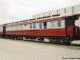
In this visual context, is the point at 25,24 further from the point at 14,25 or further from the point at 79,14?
the point at 79,14

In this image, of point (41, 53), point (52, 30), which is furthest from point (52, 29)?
point (41, 53)

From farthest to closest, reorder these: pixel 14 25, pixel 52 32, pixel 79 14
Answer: pixel 14 25
pixel 52 32
pixel 79 14

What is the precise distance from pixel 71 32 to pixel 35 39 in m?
10.5

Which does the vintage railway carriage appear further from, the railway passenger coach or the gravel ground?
the gravel ground

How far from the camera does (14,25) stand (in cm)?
4606

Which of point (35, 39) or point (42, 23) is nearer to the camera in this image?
point (42, 23)

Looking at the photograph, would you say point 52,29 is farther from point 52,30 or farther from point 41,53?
point 41,53

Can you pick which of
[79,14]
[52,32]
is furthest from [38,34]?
[79,14]

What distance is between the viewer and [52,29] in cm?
3041

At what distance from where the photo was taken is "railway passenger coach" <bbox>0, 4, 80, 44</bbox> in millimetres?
27484

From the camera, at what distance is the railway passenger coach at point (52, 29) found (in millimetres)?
27484

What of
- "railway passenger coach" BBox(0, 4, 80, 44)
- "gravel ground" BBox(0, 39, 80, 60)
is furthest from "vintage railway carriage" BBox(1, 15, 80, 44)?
"gravel ground" BBox(0, 39, 80, 60)

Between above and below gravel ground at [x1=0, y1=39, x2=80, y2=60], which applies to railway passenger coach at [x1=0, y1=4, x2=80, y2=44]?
above

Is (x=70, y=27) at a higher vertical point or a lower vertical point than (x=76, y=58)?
higher
